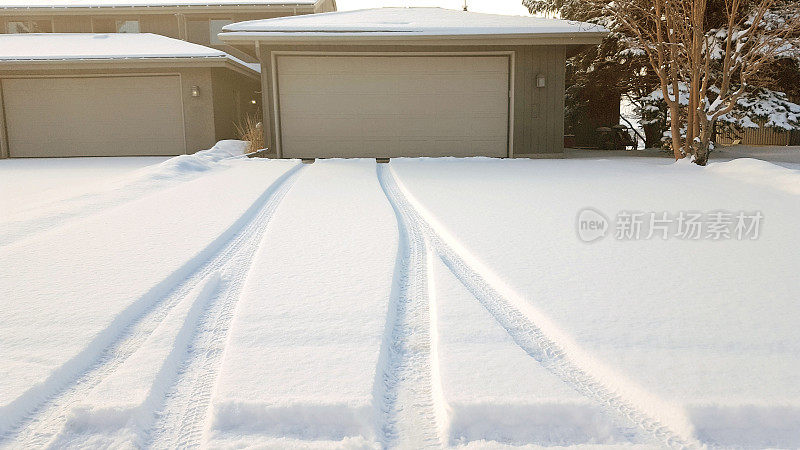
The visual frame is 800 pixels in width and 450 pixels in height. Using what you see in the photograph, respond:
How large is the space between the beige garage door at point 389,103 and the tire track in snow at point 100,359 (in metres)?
7.03

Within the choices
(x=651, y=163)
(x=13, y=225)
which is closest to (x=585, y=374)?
(x=13, y=225)

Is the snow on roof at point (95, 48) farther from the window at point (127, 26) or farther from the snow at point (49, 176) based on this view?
the window at point (127, 26)

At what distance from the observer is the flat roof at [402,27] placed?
380 inches

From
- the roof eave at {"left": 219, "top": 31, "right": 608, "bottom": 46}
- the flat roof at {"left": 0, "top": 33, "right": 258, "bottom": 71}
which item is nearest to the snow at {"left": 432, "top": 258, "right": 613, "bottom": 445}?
the roof eave at {"left": 219, "top": 31, "right": 608, "bottom": 46}

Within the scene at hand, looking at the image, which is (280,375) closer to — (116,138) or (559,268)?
(559,268)

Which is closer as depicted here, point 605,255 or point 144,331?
point 144,331

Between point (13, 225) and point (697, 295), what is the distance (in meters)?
4.86

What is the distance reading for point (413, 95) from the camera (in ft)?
34.4

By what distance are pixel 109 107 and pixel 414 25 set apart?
687cm

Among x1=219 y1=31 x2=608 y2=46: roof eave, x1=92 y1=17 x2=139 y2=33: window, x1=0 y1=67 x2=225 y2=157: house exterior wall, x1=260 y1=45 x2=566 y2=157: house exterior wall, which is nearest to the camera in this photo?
x1=219 y1=31 x2=608 y2=46: roof eave

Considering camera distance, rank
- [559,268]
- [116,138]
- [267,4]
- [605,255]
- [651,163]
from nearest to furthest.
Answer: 1. [559,268]
2. [605,255]
3. [651,163]
4. [116,138]
5. [267,4]

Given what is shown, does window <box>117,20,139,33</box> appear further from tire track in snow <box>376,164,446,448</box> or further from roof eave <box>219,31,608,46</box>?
tire track in snow <box>376,164,446,448</box>

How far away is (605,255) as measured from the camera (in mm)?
3469

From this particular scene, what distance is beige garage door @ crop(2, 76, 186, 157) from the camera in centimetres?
1187
